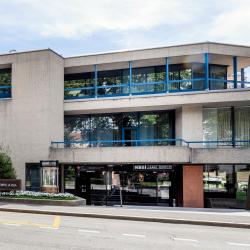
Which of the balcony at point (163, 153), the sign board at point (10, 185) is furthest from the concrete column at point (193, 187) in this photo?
the sign board at point (10, 185)

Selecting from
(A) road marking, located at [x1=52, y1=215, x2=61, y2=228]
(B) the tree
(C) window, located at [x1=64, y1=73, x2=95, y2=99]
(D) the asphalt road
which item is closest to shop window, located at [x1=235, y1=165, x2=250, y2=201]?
(D) the asphalt road

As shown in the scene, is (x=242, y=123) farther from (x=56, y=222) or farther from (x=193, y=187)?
(x=56, y=222)

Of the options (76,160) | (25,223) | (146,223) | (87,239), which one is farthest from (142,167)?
(87,239)

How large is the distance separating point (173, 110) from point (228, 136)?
388 centimetres

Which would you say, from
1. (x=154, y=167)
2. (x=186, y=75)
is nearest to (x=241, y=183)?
(x=154, y=167)

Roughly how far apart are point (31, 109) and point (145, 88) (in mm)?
7501

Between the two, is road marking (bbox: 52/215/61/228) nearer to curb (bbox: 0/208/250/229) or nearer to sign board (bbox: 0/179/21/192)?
curb (bbox: 0/208/250/229)

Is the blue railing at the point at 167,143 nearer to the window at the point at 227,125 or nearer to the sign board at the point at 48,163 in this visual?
the window at the point at 227,125

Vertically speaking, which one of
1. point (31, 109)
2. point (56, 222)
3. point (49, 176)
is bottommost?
point (56, 222)

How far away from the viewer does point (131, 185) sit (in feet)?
73.8

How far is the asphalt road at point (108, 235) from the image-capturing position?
9.33 metres

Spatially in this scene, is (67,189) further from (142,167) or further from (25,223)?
(25,223)

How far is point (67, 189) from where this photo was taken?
23.6 m

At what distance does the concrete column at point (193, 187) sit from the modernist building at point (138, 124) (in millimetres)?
59
